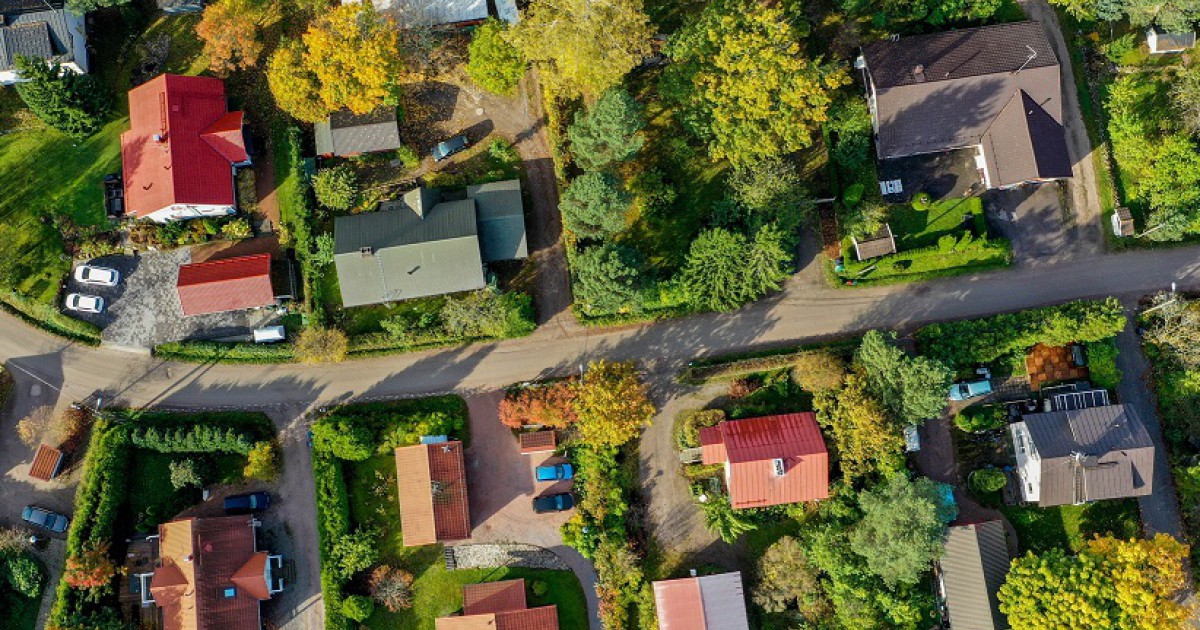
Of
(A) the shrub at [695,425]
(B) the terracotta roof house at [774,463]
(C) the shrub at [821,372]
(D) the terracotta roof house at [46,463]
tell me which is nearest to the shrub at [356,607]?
(D) the terracotta roof house at [46,463]

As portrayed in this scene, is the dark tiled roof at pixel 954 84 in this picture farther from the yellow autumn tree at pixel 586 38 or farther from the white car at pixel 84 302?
the white car at pixel 84 302

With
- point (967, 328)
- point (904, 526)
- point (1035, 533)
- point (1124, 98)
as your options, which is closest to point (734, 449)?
point (904, 526)

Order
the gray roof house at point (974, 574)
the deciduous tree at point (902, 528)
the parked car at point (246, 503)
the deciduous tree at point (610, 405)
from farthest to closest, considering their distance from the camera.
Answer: the parked car at point (246, 503) → the gray roof house at point (974, 574) → the deciduous tree at point (610, 405) → the deciduous tree at point (902, 528)

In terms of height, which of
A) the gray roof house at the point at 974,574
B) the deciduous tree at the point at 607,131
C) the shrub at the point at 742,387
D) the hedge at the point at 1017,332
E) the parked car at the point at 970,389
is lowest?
the gray roof house at the point at 974,574

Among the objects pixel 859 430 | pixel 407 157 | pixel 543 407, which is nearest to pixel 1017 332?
pixel 859 430

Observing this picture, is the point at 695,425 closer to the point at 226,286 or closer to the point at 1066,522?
the point at 1066,522

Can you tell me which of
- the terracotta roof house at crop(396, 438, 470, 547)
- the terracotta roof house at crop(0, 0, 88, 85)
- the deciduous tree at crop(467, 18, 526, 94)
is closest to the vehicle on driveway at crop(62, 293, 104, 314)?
the terracotta roof house at crop(0, 0, 88, 85)

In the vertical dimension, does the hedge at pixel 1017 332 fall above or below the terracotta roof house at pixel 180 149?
below

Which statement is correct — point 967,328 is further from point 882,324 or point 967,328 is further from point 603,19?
point 603,19

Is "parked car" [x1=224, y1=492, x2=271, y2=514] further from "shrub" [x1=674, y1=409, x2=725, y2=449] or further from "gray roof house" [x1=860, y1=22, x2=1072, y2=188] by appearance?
"gray roof house" [x1=860, y1=22, x2=1072, y2=188]
